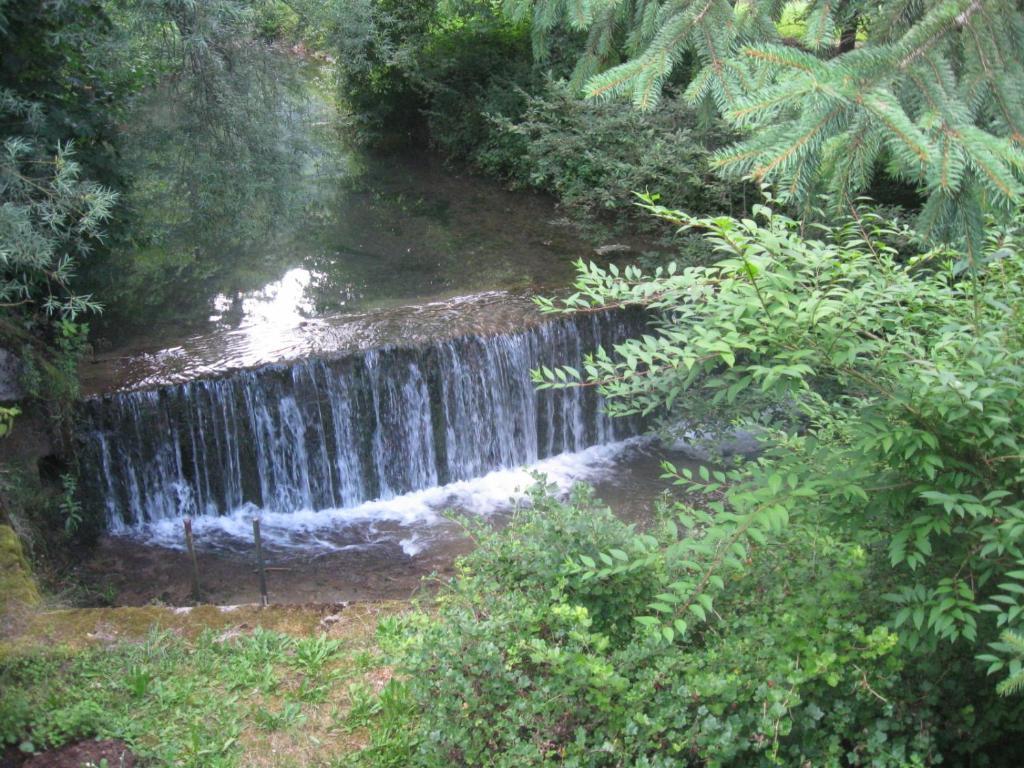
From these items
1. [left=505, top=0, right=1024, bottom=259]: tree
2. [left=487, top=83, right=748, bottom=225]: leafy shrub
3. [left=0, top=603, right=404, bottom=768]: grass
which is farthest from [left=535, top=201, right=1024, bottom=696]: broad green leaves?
[left=487, top=83, right=748, bottom=225]: leafy shrub

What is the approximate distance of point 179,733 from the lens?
156 inches

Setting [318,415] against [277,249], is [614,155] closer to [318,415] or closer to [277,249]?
[277,249]

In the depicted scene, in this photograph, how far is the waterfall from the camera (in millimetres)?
7906

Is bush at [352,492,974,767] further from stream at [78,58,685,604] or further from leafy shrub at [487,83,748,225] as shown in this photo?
leafy shrub at [487,83,748,225]

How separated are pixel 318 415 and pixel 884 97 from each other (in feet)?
22.1

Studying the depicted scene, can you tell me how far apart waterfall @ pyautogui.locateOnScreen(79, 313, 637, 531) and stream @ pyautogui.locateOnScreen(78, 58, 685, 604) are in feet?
0.06

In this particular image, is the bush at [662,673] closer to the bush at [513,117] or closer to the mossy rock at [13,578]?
the mossy rock at [13,578]

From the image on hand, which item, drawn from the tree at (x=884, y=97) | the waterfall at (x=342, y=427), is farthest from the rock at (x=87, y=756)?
the waterfall at (x=342, y=427)

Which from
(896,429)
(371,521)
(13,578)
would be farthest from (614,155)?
(896,429)

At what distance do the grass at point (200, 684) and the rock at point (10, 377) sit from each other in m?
2.79

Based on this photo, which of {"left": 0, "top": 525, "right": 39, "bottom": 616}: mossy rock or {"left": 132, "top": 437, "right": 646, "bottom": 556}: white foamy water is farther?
{"left": 132, "top": 437, "right": 646, "bottom": 556}: white foamy water

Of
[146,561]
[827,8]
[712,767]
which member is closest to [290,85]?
[146,561]

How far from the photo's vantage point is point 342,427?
28.0ft

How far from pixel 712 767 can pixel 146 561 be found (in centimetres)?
578
